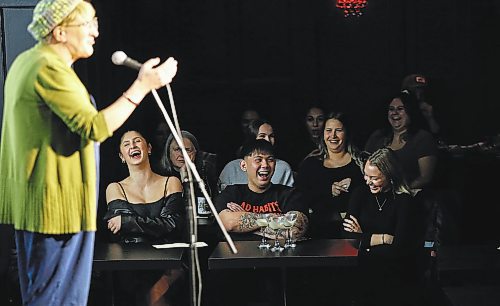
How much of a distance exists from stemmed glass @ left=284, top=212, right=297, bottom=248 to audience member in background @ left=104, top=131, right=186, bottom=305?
0.65 meters

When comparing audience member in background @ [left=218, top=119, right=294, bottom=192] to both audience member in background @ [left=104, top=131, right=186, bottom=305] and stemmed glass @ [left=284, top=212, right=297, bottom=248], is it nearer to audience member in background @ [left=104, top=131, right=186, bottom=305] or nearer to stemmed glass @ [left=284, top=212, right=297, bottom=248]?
audience member in background @ [left=104, top=131, right=186, bottom=305]

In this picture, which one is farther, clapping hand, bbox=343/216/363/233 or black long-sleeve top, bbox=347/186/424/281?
clapping hand, bbox=343/216/363/233

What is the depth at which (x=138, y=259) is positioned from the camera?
5301 mm

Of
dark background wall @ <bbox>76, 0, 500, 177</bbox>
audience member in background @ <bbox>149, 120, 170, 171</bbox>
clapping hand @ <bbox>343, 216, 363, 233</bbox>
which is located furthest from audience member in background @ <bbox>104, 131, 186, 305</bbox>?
dark background wall @ <bbox>76, 0, 500, 177</bbox>

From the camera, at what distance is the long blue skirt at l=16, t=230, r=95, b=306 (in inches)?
132

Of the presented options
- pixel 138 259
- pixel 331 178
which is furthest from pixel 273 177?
pixel 138 259

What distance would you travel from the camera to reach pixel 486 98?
26.6 ft

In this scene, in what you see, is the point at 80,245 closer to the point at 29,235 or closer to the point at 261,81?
the point at 29,235

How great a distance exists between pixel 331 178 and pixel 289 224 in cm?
91

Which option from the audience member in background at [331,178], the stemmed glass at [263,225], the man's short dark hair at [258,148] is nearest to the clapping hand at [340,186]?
the audience member in background at [331,178]

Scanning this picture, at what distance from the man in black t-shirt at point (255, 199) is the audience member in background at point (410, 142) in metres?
0.90

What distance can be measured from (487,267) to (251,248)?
1.25 meters

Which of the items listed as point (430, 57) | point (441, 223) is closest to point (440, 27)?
point (430, 57)

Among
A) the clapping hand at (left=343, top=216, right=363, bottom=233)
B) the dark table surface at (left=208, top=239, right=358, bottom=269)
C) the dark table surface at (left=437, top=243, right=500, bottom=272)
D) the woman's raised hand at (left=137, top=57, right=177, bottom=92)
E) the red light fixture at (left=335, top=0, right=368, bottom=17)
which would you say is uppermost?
the red light fixture at (left=335, top=0, right=368, bottom=17)
